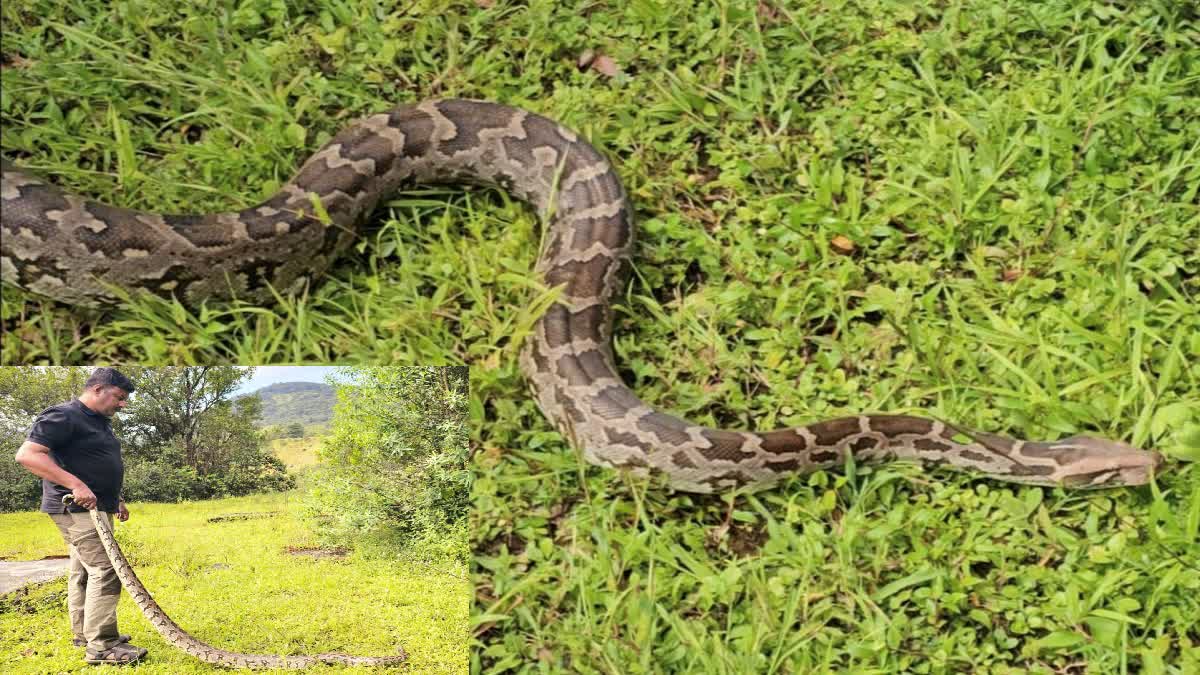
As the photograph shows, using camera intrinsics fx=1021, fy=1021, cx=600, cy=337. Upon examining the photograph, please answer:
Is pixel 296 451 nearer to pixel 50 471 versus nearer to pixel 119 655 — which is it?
pixel 50 471

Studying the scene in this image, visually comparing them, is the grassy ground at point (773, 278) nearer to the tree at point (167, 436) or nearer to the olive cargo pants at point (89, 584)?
the tree at point (167, 436)

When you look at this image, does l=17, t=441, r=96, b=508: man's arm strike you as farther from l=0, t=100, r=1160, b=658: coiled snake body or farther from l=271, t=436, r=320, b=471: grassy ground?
l=0, t=100, r=1160, b=658: coiled snake body

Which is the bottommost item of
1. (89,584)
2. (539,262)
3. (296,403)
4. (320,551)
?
(320,551)

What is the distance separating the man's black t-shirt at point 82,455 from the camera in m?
4.59

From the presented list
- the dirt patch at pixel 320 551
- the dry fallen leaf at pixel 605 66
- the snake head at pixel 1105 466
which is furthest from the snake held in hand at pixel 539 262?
the dirt patch at pixel 320 551

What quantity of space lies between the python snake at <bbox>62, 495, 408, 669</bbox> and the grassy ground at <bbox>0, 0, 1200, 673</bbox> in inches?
43.5

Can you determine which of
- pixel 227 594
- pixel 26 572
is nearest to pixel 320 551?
pixel 227 594

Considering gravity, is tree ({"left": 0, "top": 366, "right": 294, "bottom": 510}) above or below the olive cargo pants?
above

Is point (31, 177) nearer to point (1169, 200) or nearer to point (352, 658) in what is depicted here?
point (352, 658)

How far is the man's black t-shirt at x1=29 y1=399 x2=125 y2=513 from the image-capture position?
4594 mm

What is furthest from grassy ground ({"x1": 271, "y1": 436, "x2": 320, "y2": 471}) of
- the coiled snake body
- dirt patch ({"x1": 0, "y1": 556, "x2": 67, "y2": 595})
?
the coiled snake body

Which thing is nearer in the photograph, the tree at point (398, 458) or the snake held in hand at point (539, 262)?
the tree at point (398, 458)

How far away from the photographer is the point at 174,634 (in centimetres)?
470

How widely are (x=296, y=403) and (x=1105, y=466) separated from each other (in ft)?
15.0
